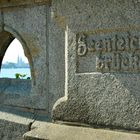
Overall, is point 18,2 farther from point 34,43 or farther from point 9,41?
point 9,41

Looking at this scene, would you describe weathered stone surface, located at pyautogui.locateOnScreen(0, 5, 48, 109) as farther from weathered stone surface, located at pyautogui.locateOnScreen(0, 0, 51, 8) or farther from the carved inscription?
the carved inscription

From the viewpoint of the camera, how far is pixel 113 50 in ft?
7.98

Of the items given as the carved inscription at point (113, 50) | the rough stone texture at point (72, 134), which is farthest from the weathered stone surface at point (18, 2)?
the rough stone texture at point (72, 134)

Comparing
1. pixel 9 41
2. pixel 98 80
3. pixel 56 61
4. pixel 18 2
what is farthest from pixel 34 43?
pixel 98 80

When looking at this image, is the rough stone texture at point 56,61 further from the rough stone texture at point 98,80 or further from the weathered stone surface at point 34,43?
the rough stone texture at point 98,80

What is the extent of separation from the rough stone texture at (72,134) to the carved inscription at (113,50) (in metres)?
0.43

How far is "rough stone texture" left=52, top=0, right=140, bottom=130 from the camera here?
7.69 feet

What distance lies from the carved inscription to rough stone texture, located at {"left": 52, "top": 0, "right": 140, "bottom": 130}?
0.09ft

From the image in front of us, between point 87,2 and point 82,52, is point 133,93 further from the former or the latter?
point 87,2

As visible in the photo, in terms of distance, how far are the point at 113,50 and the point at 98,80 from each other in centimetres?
23

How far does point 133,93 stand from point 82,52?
19.2 inches

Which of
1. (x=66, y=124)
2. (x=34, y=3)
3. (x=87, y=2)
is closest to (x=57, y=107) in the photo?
(x=66, y=124)

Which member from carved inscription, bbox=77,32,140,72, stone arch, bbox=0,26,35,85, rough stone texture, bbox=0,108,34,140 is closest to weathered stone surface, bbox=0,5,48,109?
stone arch, bbox=0,26,35,85

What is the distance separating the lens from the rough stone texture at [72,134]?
2.35m
